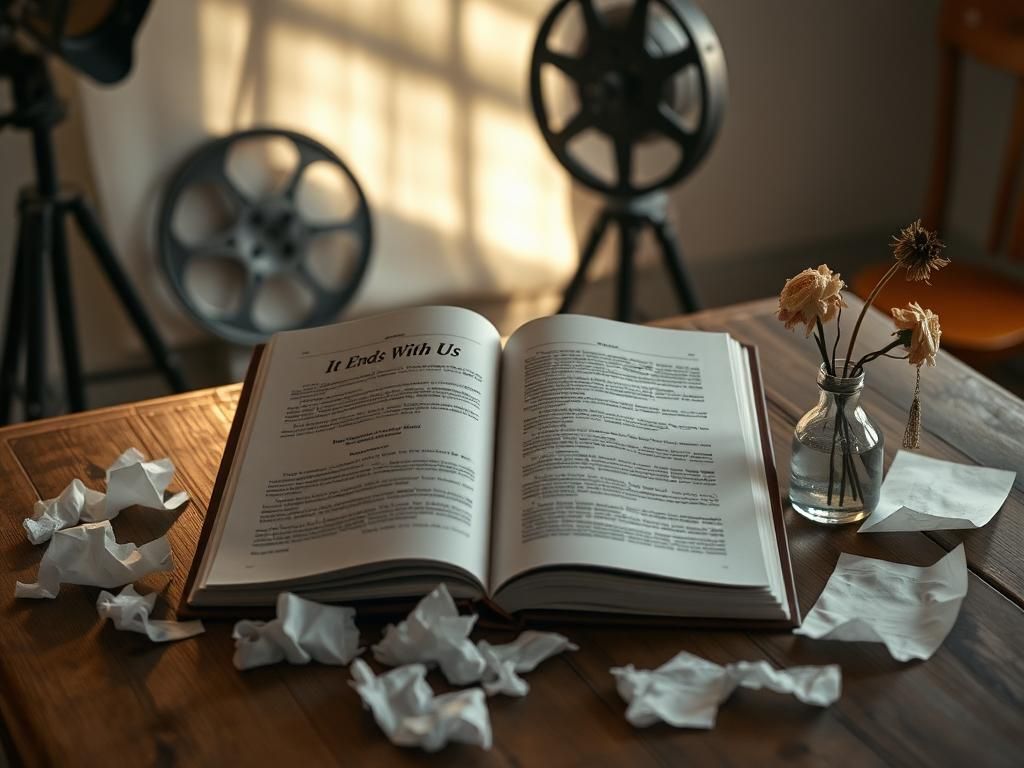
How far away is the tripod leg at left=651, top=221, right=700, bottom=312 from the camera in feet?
6.51

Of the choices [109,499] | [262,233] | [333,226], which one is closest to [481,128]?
[333,226]

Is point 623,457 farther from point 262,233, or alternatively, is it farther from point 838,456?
point 262,233

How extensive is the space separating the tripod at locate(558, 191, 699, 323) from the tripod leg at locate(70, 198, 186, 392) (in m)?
0.73

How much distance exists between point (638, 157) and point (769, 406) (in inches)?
57.2

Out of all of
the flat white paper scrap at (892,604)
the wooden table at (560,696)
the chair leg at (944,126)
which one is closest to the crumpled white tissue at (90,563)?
the wooden table at (560,696)

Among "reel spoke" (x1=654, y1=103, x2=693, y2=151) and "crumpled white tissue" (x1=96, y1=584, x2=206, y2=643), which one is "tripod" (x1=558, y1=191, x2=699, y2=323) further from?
"crumpled white tissue" (x1=96, y1=584, x2=206, y2=643)

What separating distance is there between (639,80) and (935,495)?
39.1 inches

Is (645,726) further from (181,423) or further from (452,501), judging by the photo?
(181,423)

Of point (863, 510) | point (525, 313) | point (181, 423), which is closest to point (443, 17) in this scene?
point (525, 313)

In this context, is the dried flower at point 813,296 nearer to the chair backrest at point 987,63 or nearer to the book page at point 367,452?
the book page at point 367,452

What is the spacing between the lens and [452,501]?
903 mm

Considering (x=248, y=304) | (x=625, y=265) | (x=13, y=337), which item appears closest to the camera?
(x=13, y=337)

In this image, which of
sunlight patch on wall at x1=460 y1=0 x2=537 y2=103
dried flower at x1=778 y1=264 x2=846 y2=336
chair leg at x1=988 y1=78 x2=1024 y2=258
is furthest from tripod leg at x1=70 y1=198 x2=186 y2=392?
chair leg at x1=988 y1=78 x2=1024 y2=258

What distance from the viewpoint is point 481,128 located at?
244cm
